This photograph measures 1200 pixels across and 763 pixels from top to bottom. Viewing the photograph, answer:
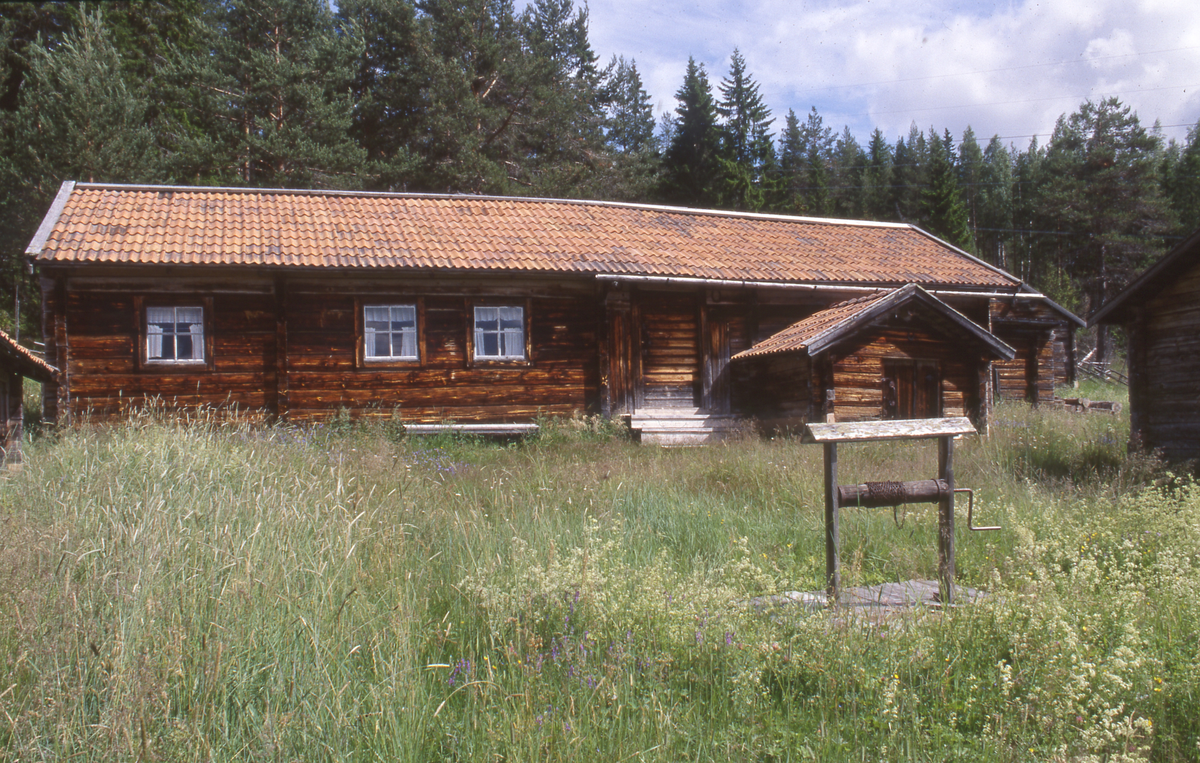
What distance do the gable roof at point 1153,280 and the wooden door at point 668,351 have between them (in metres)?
6.73

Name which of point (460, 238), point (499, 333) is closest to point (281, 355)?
point (499, 333)

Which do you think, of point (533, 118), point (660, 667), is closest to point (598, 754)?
point (660, 667)

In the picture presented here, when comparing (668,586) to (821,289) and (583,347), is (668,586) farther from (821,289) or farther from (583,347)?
(821,289)

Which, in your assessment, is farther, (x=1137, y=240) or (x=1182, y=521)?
(x=1137, y=240)

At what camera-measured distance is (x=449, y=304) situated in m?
13.9

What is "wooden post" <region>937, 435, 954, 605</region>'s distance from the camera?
458cm

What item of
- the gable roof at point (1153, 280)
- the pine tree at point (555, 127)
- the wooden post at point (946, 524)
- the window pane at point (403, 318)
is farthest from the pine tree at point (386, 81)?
the wooden post at point (946, 524)

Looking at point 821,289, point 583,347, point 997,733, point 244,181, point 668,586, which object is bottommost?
point 997,733

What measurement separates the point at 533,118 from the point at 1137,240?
3662cm

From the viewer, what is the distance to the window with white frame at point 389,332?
1360 centimetres

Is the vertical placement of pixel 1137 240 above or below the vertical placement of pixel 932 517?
above

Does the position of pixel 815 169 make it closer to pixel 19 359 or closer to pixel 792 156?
pixel 792 156

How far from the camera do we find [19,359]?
30.8 ft

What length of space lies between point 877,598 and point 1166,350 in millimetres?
8718
